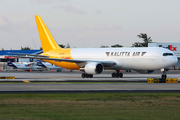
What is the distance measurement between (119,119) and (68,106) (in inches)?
161

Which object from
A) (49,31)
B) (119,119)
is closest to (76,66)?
(49,31)

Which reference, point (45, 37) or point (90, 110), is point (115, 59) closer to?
point (45, 37)

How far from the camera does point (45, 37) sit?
53844 mm

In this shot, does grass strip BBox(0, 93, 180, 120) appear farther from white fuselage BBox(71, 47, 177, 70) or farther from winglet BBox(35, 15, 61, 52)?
winglet BBox(35, 15, 61, 52)

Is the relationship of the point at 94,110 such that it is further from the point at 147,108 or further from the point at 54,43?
the point at 54,43

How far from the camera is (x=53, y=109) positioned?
1440cm

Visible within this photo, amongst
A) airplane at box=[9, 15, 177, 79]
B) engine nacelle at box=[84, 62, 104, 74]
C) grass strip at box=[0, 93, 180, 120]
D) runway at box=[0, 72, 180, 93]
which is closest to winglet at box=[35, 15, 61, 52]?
airplane at box=[9, 15, 177, 79]

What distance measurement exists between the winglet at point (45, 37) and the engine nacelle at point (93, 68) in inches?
426

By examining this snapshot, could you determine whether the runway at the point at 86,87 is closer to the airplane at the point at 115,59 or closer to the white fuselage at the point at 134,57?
the white fuselage at the point at 134,57

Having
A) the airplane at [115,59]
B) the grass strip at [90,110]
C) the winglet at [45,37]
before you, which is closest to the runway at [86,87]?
the grass strip at [90,110]

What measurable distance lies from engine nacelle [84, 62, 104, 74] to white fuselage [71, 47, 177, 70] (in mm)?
2026

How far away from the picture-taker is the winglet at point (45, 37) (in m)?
53.7

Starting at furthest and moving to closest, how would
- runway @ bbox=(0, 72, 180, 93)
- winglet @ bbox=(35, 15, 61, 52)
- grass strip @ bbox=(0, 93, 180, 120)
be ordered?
winglet @ bbox=(35, 15, 61, 52) → runway @ bbox=(0, 72, 180, 93) → grass strip @ bbox=(0, 93, 180, 120)

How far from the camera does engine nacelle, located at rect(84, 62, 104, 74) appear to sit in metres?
43.9
